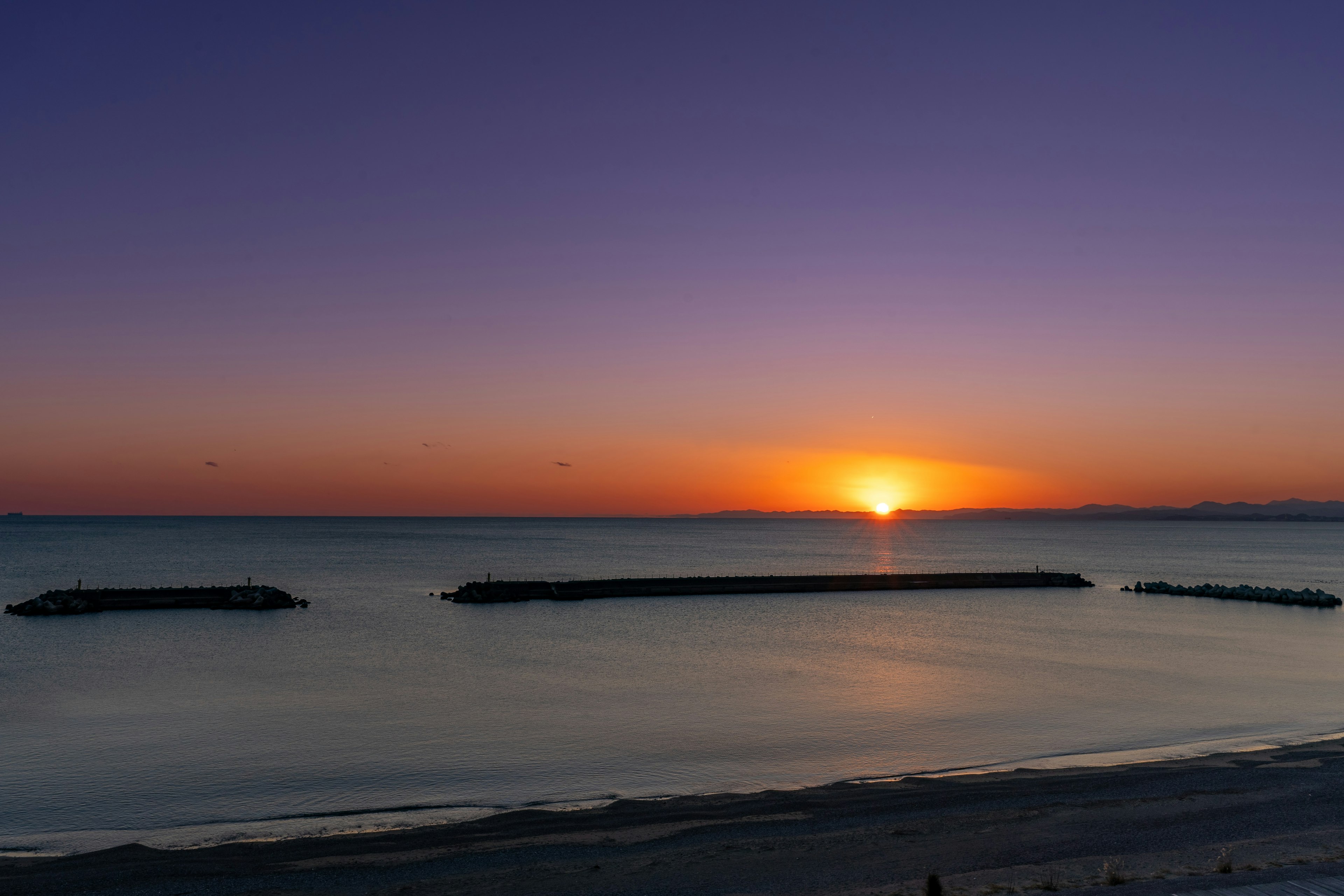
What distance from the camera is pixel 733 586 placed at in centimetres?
7294

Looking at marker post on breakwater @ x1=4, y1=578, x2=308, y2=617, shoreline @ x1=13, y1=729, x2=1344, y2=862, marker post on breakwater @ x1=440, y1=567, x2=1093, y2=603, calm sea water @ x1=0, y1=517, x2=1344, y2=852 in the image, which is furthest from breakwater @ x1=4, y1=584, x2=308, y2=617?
shoreline @ x1=13, y1=729, x2=1344, y2=862

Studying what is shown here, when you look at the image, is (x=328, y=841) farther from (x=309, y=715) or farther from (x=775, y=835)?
(x=309, y=715)

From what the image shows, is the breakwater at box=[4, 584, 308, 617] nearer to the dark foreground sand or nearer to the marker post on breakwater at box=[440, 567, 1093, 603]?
the marker post on breakwater at box=[440, 567, 1093, 603]

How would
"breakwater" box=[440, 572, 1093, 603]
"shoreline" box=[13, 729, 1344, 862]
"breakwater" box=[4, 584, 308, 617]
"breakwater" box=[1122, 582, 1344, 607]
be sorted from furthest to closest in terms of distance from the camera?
"breakwater" box=[440, 572, 1093, 603] < "breakwater" box=[1122, 582, 1344, 607] < "breakwater" box=[4, 584, 308, 617] < "shoreline" box=[13, 729, 1344, 862]

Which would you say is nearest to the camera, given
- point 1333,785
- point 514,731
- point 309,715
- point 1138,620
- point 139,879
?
point 139,879

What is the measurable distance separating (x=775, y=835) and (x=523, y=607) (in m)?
47.8

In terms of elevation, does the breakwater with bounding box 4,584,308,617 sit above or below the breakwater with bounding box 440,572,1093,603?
above

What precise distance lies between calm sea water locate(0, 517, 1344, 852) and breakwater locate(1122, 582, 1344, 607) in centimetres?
323

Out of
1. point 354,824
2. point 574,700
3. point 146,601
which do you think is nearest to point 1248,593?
point 574,700

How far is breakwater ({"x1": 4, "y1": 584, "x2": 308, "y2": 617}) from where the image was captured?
53938 millimetres

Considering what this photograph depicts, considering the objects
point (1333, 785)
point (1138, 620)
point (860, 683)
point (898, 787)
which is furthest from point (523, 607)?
point (1333, 785)

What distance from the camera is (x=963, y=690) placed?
30625mm

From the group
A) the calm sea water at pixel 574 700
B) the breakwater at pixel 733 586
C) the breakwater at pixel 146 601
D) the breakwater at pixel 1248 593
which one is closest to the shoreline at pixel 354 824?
the calm sea water at pixel 574 700

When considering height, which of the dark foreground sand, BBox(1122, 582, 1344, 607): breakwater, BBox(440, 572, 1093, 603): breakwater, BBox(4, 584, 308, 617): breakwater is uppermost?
the dark foreground sand
